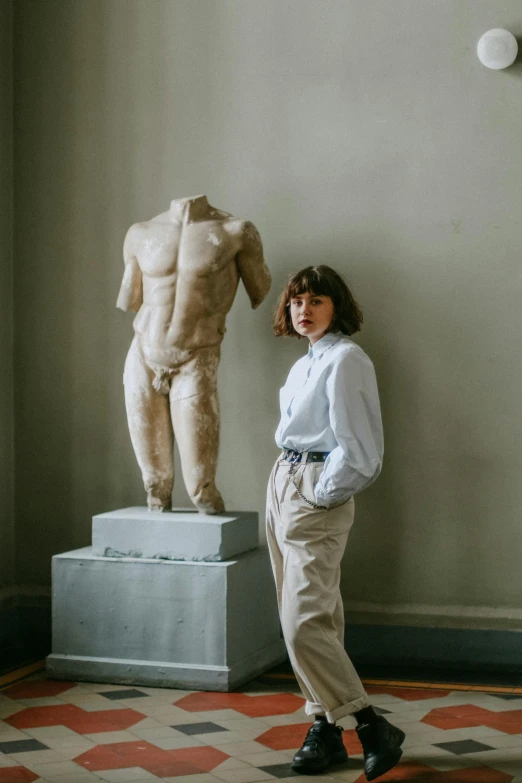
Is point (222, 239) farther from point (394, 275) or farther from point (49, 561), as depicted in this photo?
point (49, 561)

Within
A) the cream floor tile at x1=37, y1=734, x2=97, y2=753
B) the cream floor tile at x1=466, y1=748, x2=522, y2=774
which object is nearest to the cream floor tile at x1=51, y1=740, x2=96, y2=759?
the cream floor tile at x1=37, y1=734, x2=97, y2=753

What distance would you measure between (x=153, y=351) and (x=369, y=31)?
182 centimetres

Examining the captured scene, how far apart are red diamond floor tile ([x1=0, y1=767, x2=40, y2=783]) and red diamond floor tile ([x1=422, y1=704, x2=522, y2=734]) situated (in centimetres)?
148

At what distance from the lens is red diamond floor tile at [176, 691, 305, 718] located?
13.6ft

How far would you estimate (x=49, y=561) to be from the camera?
5539mm

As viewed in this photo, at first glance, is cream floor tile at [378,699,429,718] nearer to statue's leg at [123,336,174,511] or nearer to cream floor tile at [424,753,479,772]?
cream floor tile at [424,753,479,772]

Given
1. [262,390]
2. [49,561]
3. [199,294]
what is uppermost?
[199,294]

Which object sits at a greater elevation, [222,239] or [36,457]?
[222,239]

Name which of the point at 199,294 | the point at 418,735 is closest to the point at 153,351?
the point at 199,294

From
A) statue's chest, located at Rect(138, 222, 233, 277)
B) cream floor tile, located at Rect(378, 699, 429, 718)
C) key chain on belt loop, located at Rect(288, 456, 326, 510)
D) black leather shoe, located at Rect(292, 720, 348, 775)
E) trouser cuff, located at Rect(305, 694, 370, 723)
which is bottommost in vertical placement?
cream floor tile, located at Rect(378, 699, 429, 718)

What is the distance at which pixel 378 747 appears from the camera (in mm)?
3324

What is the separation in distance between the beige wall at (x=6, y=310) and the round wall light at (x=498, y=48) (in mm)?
2438

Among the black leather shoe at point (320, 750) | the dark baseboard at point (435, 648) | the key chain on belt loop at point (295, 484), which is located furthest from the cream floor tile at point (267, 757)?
the dark baseboard at point (435, 648)

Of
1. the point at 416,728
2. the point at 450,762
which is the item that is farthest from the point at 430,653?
the point at 450,762
